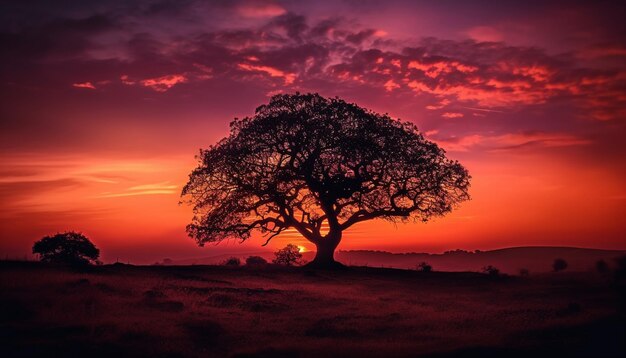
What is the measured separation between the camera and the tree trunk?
39656 millimetres

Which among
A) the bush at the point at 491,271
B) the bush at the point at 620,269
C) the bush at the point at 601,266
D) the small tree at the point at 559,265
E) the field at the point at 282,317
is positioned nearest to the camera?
the field at the point at 282,317

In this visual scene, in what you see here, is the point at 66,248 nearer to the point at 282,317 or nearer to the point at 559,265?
the point at 282,317

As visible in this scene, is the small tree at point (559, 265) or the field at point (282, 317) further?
the small tree at point (559, 265)

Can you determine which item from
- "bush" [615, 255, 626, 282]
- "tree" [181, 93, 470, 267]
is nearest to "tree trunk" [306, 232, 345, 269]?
"tree" [181, 93, 470, 267]

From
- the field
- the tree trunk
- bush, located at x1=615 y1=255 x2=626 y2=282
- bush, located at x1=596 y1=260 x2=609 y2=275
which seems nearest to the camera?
the field

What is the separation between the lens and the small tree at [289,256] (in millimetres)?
45188

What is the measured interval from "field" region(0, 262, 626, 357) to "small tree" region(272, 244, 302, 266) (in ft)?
48.1

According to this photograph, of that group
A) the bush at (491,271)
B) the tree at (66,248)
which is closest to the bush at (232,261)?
the tree at (66,248)

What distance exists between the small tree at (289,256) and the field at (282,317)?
48.1 feet

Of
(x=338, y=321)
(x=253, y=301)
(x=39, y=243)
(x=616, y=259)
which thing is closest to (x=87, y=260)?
(x=39, y=243)

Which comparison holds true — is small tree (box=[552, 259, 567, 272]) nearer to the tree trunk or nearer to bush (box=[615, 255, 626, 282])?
bush (box=[615, 255, 626, 282])

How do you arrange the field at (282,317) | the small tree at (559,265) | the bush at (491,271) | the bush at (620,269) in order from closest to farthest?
1. the field at (282,317)
2. the bush at (620,269)
3. the bush at (491,271)
4. the small tree at (559,265)

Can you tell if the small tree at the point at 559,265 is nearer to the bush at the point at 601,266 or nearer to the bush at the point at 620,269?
the bush at the point at 601,266

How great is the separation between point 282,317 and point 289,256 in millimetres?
25458
